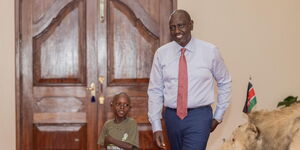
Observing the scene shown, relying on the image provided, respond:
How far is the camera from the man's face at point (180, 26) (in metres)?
3.00

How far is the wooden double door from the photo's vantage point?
4441 mm

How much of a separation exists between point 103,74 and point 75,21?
0.58 meters

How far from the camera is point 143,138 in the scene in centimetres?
444

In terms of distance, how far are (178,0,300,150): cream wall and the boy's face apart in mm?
1449

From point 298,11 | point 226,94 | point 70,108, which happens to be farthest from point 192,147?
point 298,11

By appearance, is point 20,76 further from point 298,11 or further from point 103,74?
point 298,11

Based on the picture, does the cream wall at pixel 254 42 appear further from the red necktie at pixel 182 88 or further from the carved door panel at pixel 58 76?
the red necktie at pixel 182 88

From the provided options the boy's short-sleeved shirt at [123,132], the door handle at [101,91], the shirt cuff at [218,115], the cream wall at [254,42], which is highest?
the cream wall at [254,42]

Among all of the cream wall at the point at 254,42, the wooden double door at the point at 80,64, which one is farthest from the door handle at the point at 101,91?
the cream wall at the point at 254,42

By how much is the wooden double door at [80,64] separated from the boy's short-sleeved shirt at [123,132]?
128cm

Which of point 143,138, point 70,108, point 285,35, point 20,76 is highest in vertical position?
point 285,35
